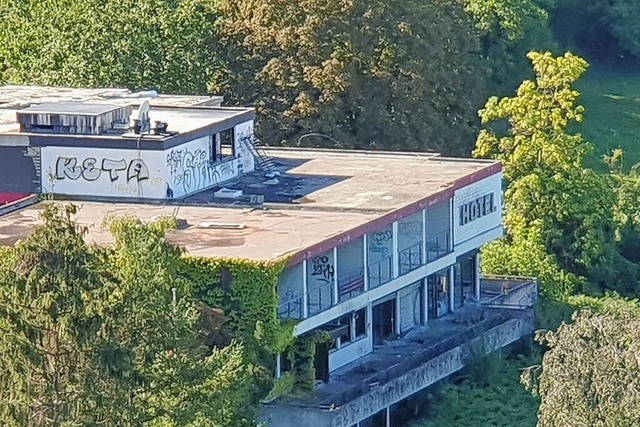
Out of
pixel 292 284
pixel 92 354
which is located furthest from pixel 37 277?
pixel 292 284

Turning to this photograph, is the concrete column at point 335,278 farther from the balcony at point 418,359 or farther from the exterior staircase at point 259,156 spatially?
the exterior staircase at point 259,156

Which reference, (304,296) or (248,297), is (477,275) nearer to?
(304,296)

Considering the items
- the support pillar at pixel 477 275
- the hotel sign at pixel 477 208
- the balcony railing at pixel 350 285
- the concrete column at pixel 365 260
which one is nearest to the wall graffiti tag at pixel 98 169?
the concrete column at pixel 365 260

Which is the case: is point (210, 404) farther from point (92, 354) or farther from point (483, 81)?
point (483, 81)

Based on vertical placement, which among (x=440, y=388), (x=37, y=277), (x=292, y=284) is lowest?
(x=440, y=388)

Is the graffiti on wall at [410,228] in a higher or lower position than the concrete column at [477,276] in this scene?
higher

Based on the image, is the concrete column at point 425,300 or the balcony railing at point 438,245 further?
the concrete column at point 425,300
